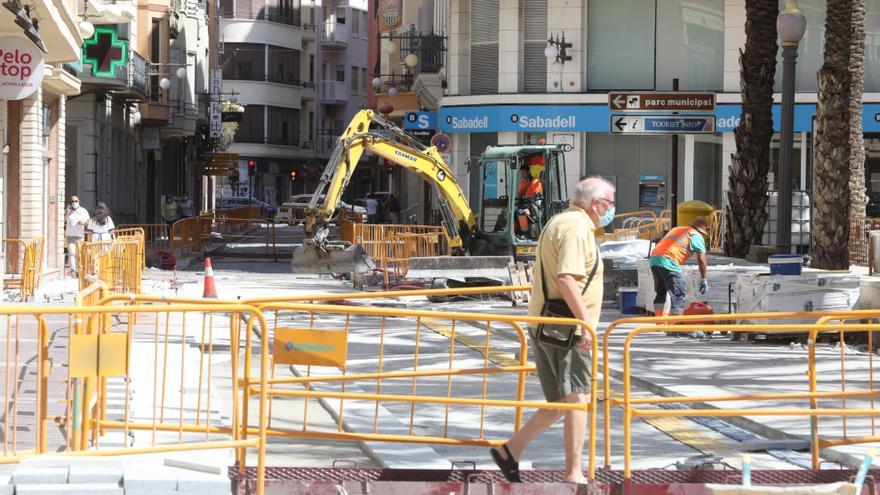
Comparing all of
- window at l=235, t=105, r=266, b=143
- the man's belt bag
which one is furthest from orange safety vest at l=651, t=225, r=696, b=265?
window at l=235, t=105, r=266, b=143

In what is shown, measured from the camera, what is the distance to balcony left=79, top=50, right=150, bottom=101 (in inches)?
1480

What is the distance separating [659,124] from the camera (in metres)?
19.8

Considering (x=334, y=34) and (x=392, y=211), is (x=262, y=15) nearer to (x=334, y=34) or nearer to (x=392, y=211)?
(x=334, y=34)

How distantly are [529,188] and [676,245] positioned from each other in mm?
9706

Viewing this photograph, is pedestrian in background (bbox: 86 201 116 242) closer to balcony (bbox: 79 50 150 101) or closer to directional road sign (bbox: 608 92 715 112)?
balcony (bbox: 79 50 150 101)

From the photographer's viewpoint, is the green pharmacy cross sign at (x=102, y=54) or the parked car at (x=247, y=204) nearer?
the green pharmacy cross sign at (x=102, y=54)

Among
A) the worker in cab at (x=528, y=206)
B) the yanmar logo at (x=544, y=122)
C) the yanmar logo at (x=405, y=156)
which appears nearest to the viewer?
the worker in cab at (x=528, y=206)

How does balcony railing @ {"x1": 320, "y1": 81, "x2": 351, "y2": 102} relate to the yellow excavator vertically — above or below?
above

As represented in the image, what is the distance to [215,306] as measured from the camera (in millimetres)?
9070

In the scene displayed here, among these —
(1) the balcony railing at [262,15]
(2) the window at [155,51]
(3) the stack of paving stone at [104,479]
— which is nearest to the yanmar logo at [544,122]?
(2) the window at [155,51]

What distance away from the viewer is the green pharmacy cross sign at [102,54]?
35.6m

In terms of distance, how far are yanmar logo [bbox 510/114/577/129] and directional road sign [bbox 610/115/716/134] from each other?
19.5m

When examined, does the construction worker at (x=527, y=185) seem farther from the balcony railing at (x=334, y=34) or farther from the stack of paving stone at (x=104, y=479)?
the balcony railing at (x=334, y=34)

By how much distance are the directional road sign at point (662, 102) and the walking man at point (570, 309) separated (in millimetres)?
10818
